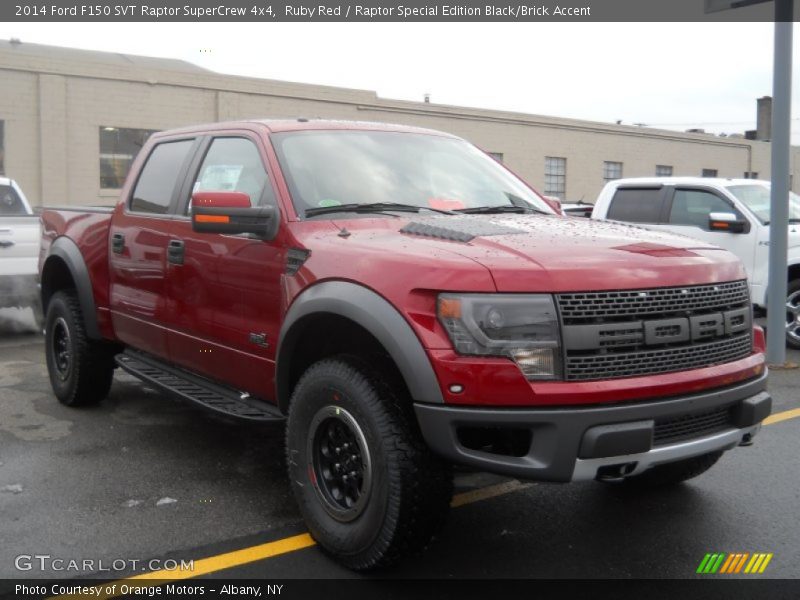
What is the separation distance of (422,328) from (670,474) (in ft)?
6.93

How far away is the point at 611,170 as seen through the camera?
113 ft

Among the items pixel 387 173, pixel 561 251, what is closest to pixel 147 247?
pixel 387 173

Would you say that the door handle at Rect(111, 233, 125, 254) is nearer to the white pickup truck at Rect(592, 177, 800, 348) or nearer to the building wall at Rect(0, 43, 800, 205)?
the white pickup truck at Rect(592, 177, 800, 348)

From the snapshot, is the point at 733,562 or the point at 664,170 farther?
the point at 664,170

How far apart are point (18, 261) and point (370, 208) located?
6051mm

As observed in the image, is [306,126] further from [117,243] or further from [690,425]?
[690,425]

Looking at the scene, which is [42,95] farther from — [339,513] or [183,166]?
[339,513]

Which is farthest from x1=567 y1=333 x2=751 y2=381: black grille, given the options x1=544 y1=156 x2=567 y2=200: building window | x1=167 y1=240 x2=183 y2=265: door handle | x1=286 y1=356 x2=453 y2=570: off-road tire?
x1=544 y1=156 x2=567 y2=200: building window

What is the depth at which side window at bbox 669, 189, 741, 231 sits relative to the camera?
382 inches

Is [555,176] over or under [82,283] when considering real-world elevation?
over

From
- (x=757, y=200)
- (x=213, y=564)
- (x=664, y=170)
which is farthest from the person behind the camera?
(x=664, y=170)

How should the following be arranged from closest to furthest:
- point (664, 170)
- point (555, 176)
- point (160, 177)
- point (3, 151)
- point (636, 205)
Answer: point (160, 177) < point (636, 205) < point (3, 151) < point (555, 176) < point (664, 170)

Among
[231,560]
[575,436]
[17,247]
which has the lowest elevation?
[231,560]

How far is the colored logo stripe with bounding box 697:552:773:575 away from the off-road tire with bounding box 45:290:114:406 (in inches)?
171
